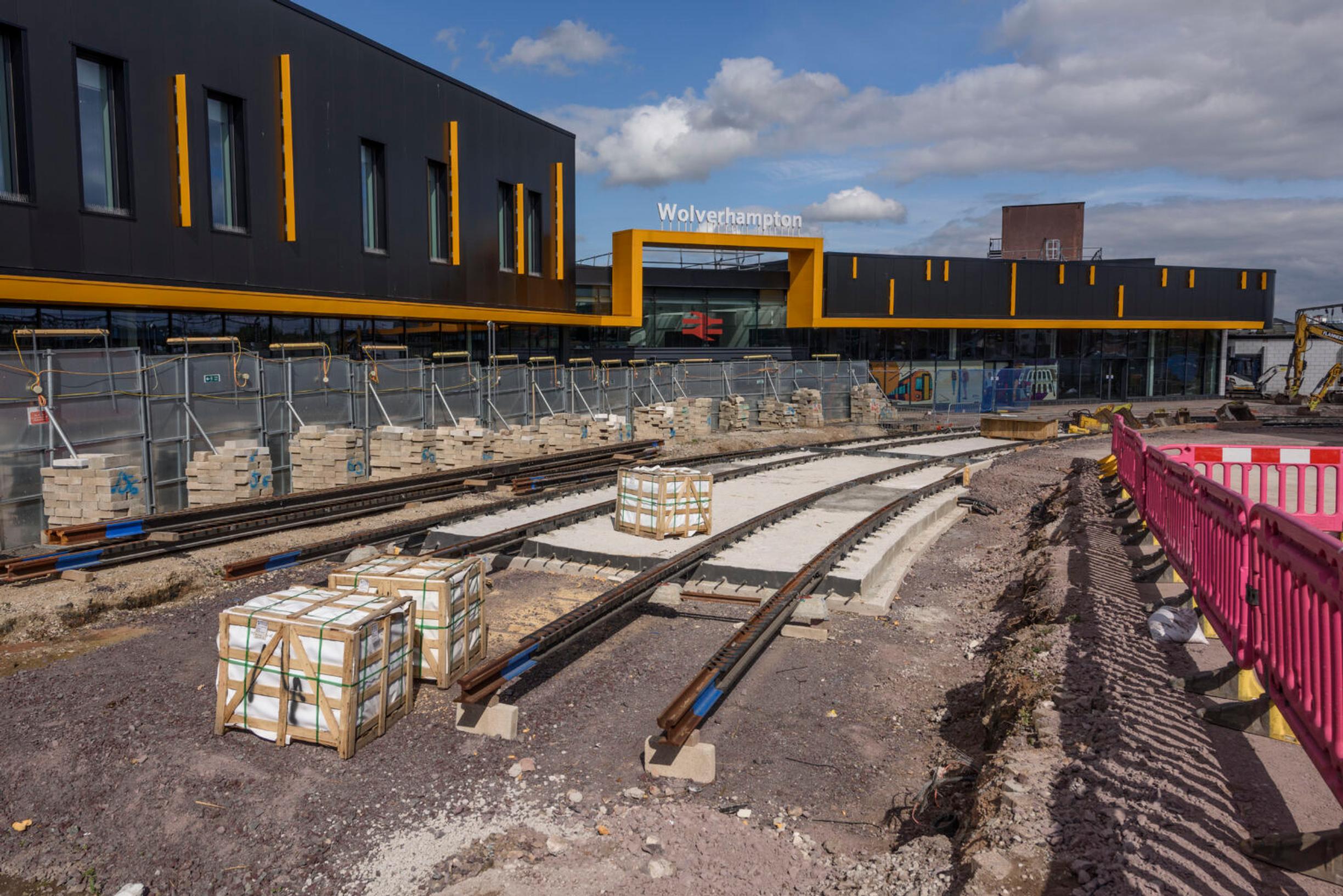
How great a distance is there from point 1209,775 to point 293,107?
2287 cm

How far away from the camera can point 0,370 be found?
13891 millimetres

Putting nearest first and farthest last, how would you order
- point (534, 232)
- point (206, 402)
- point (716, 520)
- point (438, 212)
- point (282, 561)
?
point (282, 561), point (716, 520), point (206, 402), point (438, 212), point (534, 232)

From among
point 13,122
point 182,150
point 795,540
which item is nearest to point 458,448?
point 182,150

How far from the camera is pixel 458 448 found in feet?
73.1

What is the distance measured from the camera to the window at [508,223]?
3133cm

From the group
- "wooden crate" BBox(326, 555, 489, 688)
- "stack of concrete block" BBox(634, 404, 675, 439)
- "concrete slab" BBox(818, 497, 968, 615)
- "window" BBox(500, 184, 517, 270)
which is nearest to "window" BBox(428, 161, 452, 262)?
"window" BBox(500, 184, 517, 270)

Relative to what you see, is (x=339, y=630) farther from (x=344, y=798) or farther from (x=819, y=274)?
(x=819, y=274)

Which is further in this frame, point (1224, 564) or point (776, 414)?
point (776, 414)

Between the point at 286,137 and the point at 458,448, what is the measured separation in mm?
8323

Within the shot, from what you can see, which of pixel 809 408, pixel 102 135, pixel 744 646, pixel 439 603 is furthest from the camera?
pixel 809 408

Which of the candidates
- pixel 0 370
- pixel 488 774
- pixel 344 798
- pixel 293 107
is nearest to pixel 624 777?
pixel 488 774

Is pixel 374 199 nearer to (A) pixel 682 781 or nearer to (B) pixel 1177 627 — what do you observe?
(A) pixel 682 781

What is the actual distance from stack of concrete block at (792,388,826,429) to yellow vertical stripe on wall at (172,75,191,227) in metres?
24.5

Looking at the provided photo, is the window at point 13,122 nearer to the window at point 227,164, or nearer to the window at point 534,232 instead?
the window at point 227,164
